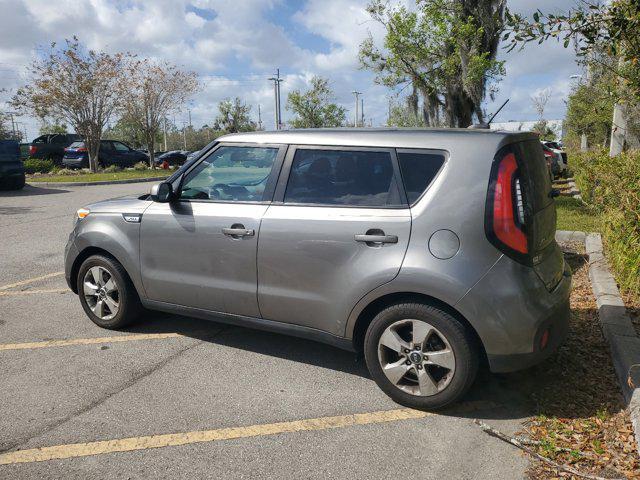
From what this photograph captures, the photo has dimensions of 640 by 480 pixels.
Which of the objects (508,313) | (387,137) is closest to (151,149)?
(387,137)

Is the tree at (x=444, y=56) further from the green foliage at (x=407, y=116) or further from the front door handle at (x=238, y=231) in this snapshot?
the front door handle at (x=238, y=231)

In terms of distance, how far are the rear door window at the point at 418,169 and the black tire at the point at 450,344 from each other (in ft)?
2.22

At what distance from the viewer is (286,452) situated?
295cm

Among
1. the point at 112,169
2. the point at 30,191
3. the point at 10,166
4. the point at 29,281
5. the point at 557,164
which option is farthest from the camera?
the point at 112,169

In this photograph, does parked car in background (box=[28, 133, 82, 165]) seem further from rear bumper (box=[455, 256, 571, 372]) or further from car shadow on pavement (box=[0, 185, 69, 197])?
rear bumper (box=[455, 256, 571, 372])

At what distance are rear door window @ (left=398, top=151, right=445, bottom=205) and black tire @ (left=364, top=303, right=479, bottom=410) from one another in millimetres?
677

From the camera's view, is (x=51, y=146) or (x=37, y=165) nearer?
(x=37, y=165)

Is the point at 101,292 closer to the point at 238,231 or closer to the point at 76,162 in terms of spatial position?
the point at 238,231

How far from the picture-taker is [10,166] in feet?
Answer: 55.0

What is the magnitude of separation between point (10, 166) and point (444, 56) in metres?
13.3

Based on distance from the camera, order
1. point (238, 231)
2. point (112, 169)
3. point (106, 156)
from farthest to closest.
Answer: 1. point (106, 156)
2. point (112, 169)
3. point (238, 231)

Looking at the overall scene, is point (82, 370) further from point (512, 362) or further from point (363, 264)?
point (512, 362)

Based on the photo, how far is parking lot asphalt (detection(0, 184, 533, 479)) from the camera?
2.84 m

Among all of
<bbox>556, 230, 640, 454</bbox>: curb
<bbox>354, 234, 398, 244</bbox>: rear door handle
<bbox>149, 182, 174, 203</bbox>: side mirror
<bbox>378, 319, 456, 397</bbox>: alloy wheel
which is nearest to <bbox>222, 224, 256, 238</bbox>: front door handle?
<bbox>149, 182, 174, 203</bbox>: side mirror
